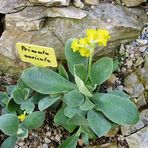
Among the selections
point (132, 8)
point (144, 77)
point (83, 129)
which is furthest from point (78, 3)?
point (83, 129)

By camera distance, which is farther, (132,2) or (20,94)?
(132,2)

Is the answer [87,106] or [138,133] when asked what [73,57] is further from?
[138,133]

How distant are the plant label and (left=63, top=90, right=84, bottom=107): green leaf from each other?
130mm

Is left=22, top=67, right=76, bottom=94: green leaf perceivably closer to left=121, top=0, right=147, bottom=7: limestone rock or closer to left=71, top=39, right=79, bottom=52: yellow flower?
left=71, top=39, right=79, bottom=52: yellow flower

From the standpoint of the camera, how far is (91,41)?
138 centimetres

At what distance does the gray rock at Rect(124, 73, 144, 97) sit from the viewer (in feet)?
5.64

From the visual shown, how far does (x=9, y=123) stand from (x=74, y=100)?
0.28 meters

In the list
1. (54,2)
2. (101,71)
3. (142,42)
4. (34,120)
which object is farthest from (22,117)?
(142,42)

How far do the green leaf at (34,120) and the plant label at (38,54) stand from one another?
0.20m

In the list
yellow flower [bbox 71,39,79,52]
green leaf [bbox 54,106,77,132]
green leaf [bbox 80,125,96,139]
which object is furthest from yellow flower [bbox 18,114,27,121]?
yellow flower [bbox 71,39,79,52]

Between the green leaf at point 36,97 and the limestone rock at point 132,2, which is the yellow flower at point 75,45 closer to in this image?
the green leaf at point 36,97

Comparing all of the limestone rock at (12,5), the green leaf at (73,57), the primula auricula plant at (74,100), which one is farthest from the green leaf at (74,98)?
the limestone rock at (12,5)

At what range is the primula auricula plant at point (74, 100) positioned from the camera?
1482 mm

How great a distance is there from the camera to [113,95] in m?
1.53
